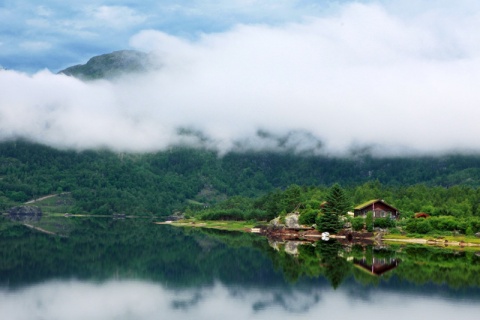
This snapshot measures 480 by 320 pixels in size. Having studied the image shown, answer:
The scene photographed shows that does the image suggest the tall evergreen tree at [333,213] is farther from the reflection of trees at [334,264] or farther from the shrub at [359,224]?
the reflection of trees at [334,264]

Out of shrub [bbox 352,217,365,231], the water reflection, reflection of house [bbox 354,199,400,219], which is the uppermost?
reflection of house [bbox 354,199,400,219]

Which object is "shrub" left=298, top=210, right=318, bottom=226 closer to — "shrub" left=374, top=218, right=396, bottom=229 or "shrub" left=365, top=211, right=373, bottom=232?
"shrub" left=365, top=211, right=373, bottom=232

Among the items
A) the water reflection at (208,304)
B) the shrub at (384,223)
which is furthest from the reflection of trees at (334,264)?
the shrub at (384,223)

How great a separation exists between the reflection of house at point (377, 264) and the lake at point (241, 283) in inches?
5.7

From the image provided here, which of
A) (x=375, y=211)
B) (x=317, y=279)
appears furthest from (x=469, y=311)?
(x=375, y=211)

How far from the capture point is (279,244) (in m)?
132

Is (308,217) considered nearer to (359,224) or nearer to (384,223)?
(359,224)

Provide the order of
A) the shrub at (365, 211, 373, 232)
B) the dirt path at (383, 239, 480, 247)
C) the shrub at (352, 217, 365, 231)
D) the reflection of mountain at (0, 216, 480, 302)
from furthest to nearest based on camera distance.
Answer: the shrub at (352, 217, 365, 231) → the shrub at (365, 211, 373, 232) → the dirt path at (383, 239, 480, 247) → the reflection of mountain at (0, 216, 480, 302)

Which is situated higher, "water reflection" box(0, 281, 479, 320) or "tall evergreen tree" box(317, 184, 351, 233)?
"tall evergreen tree" box(317, 184, 351, 233)

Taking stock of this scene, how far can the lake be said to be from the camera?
57500mm

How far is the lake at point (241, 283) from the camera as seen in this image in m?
57.5

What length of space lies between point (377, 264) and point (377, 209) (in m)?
72.2

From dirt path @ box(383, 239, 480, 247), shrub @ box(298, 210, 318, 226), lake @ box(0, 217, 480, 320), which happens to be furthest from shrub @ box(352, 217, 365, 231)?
lake @ box(0, 217, 480, 320)

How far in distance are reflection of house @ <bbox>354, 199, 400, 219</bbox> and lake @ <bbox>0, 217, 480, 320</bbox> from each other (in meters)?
40.8
